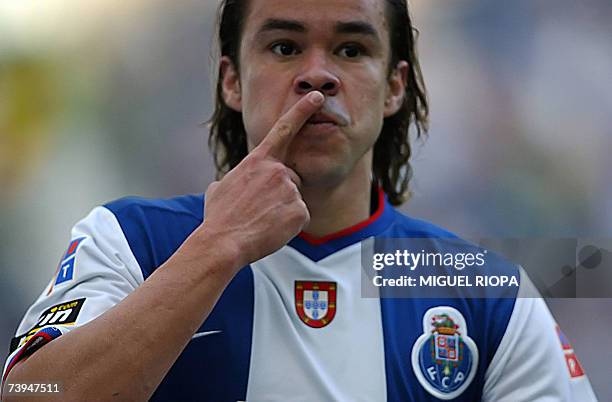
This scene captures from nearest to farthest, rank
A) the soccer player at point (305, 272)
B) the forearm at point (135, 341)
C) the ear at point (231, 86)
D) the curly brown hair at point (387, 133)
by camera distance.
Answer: the forearm at point (135, 341)
the soccer player at point (305, 272)
the ear at point (231, 86)
the curly brown hair at point (387, 133)

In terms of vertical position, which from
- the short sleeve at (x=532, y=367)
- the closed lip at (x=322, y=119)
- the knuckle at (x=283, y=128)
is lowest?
the short sleeve at (x=532, y=367)

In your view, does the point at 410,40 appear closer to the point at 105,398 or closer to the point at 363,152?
the point at 363,152

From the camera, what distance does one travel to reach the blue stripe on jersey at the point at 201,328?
177cm

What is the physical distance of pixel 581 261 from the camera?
2811mm

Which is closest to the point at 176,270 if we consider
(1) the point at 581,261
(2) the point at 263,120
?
(2) the point at 263,120

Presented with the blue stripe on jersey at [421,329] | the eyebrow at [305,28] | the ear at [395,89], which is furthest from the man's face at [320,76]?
the blue stripe on jersey at [421,329]

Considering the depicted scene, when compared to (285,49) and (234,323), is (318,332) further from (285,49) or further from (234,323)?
(285,49)

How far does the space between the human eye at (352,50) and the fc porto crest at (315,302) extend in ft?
1.76

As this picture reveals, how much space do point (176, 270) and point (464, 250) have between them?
2.86 ft

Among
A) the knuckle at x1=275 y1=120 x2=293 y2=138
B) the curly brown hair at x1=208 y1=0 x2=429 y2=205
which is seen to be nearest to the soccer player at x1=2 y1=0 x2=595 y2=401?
the knuckle at x1=275 y1=120 x2=293 y2=138

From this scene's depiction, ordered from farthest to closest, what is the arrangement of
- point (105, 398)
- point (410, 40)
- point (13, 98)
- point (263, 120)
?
point (13, 98)
point (410, 40)
point (263, 120)
point (105, 398)

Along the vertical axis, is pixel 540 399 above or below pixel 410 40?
below

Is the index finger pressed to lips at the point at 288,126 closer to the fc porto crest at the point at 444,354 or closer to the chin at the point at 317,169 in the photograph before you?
the chin at the point at 317,169

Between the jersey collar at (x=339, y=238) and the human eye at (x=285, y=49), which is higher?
the human eye at (x=285, y=49)
